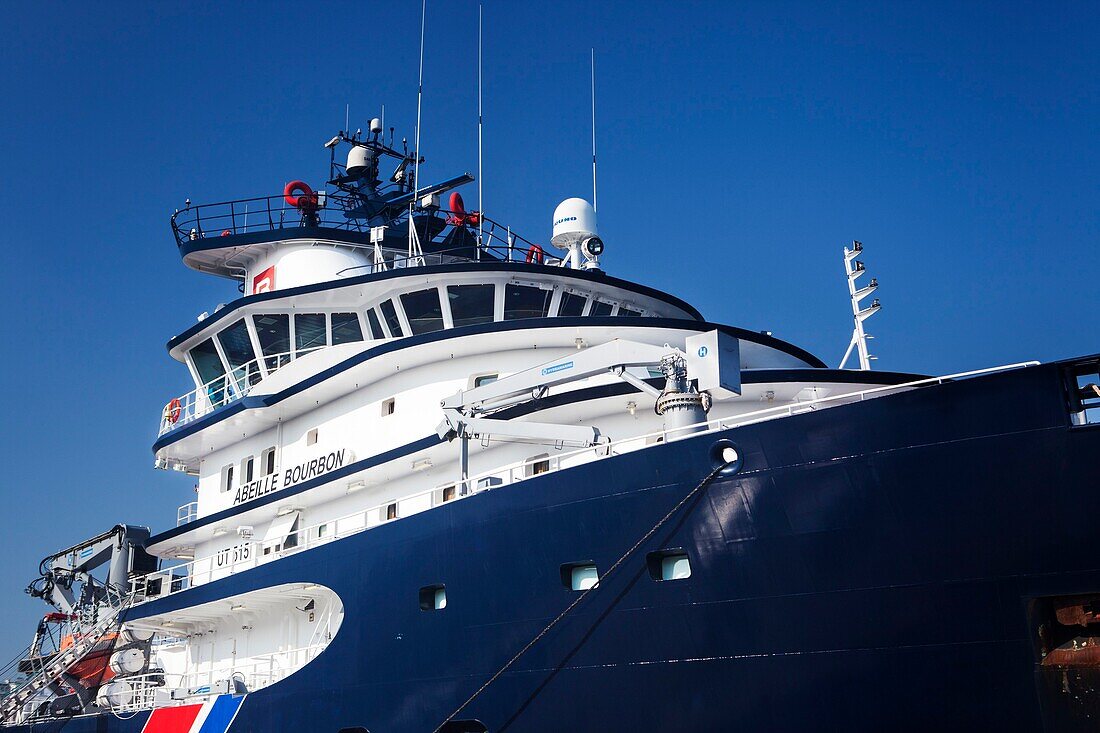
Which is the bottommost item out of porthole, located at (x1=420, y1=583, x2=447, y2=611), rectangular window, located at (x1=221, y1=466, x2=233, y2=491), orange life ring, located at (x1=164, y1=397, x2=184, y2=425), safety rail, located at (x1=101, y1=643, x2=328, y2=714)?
safety rail, located at (x1=101, y1=643, x2=328, y2=714)

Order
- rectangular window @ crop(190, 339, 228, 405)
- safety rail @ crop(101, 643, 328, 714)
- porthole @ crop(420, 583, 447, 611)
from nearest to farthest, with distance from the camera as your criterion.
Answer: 1. porthole @ crop(420, 583, 447, 611)
2. safety rail @ crop(101, 643, 328, 714)
3. rectangular window @ crop(190, 339, 228, 405)

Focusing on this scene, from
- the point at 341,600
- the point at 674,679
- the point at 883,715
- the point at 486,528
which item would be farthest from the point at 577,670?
the point at 341,600

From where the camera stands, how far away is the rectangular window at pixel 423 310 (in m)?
18.4

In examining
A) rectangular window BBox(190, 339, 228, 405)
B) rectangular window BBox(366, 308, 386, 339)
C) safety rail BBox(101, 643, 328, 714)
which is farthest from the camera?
rectangular window BBox(190, 339, 228, 405)

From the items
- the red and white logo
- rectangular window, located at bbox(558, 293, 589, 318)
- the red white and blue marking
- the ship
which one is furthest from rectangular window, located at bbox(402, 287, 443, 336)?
the red white and blue marking

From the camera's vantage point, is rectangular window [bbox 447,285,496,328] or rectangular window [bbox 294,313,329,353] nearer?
rectangular window [bbox 447,285,496,328]

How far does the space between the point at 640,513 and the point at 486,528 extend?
217 cm

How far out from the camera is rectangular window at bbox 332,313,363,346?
20.0 meters

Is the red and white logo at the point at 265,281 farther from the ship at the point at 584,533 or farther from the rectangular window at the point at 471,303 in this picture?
the rectangular window at the point at 471,303

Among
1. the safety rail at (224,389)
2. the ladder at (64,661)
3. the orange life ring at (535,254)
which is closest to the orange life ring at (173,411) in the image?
the safety rail at (224,389)

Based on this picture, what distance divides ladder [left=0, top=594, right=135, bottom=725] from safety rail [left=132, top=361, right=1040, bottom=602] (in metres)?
0.62

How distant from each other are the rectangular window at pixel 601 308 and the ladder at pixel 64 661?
10.7 meters

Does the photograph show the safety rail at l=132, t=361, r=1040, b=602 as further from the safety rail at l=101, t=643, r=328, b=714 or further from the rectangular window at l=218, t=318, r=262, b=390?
the rectangular window at l=218, t=318, r=262, b=390

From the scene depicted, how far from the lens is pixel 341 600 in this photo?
14344 millimetres
